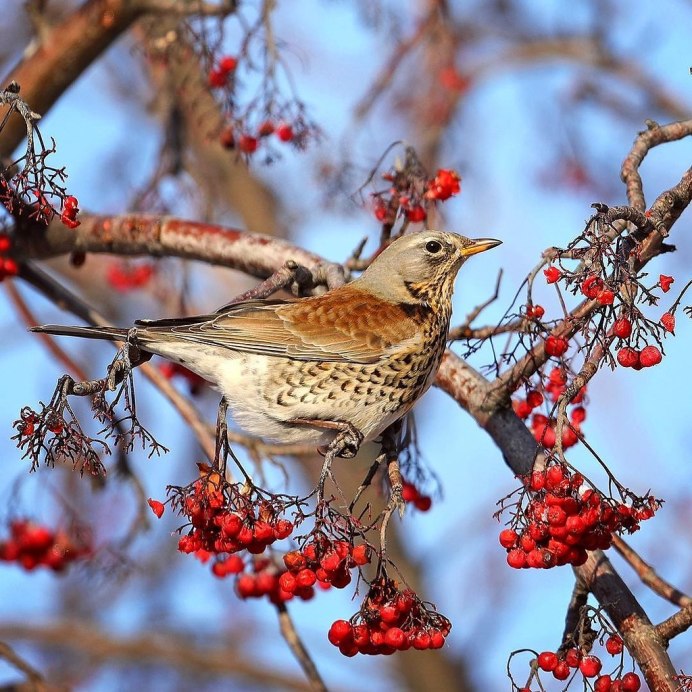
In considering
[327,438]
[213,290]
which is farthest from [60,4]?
[327,438]

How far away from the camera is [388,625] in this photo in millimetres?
2699

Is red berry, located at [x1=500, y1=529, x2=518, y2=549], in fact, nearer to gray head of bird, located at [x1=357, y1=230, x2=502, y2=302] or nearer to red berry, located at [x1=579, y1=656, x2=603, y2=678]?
red berry, located at [x1=579, y1=656, x2=603, y2=678]

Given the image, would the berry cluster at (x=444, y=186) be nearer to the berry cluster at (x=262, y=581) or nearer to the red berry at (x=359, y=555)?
the berry cluster at (x=262, y=581)

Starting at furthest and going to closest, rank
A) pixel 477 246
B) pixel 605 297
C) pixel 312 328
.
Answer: pixel 477 246, pixel 312 328, pixel 605 297

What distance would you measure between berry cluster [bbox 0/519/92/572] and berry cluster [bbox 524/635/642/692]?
112 inches

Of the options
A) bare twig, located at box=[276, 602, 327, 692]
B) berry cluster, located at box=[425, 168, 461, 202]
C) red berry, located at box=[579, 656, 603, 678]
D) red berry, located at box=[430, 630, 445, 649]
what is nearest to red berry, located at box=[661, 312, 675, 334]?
red berry, located at box=[579, 656, 603, 678]

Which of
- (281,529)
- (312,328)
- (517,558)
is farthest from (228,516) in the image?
(312,328)

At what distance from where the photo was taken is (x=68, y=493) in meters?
7.68

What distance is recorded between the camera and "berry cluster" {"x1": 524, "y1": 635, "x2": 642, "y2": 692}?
2.62 meters

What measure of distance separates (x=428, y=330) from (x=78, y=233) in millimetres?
1706

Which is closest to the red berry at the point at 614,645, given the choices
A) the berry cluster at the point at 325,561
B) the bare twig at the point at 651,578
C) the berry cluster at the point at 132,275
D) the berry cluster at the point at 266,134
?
the bare twig at the point at 651,578

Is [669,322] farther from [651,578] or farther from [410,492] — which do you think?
[410,492]

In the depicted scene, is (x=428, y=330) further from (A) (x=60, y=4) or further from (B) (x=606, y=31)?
(A) (x=60, y=4)

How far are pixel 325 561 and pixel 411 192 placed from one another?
1.84 m
